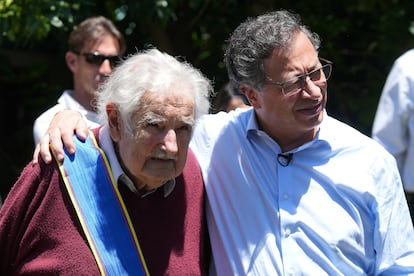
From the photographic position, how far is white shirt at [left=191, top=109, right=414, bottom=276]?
293cm

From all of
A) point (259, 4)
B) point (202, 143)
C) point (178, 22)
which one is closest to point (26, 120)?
point (178, 22)

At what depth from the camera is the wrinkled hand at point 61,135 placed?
291cm

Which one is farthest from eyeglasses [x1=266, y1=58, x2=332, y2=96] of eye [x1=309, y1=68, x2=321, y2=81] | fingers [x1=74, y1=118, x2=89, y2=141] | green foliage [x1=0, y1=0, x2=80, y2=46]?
green foliage [x1=0, y1=0, x2=80, y2=46]

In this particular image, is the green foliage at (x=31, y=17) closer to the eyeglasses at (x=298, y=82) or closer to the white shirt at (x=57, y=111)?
the white shirt at (x=57, y=111)

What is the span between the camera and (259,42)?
120 inches

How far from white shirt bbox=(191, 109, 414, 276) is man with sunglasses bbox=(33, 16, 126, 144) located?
4.84ft

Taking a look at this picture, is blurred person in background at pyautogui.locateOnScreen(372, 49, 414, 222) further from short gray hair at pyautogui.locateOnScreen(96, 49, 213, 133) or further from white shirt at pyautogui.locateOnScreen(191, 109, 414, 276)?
short gray hair at pyautogui.locateOnScreen(96, 49, 213, 133)

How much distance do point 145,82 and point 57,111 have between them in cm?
128

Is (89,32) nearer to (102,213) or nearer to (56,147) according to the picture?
(56,147)

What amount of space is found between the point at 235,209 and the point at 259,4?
8.83 ft

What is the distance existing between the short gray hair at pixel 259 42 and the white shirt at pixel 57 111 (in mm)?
1024

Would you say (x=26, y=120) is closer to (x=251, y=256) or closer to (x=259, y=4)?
(x=259, y=4)

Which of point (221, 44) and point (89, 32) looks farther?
point (221, 44)

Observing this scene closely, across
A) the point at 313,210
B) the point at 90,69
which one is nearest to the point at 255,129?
the point at 313,210
